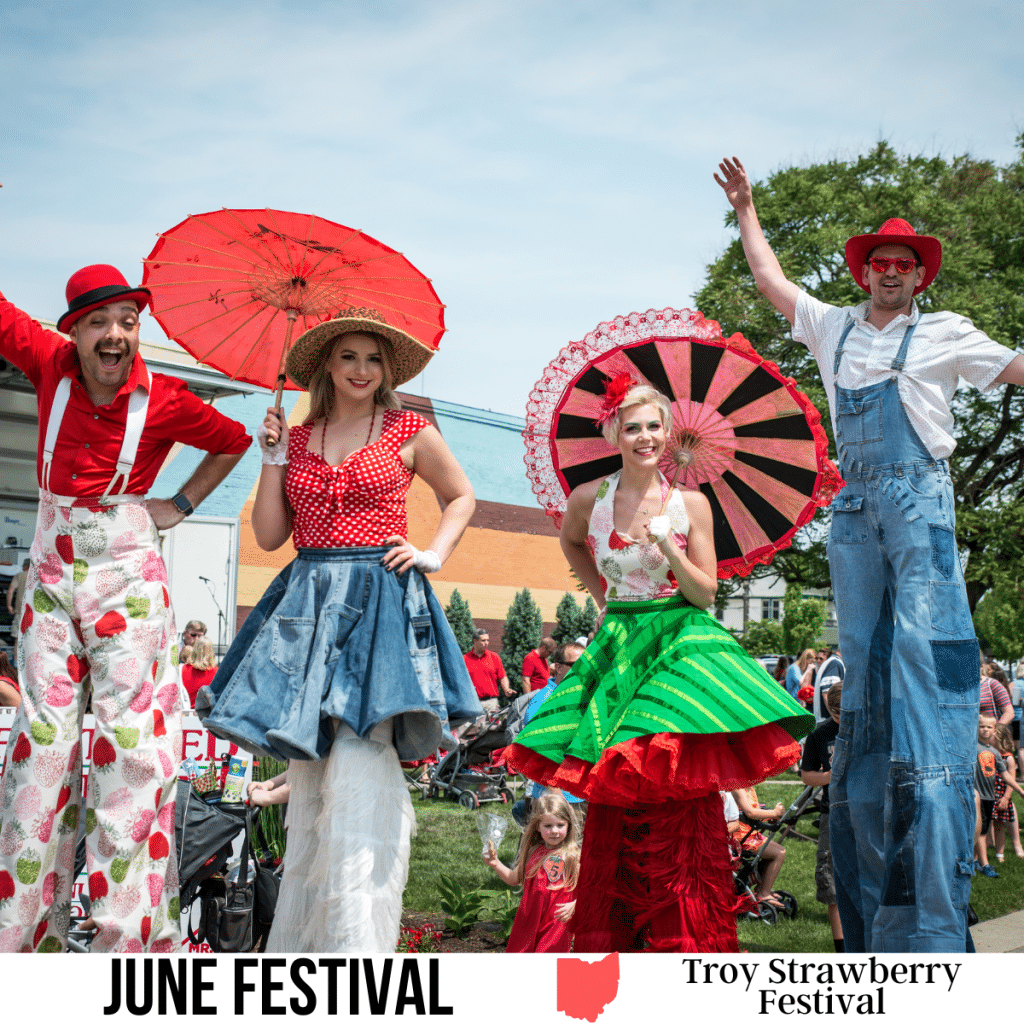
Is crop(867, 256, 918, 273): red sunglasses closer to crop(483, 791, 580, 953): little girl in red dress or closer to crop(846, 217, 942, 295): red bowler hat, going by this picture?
crop(846, 217, 942, 295): red bowler hat

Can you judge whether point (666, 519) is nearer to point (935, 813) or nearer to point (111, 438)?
point (935, 813)

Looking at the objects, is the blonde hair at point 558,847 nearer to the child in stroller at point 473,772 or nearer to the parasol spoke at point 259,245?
the parasol spoke at point 259,245

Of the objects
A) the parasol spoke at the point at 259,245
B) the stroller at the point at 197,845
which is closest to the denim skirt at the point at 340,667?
the parasol spoke at the point at 259,245

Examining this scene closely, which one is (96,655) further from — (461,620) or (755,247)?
(461,620)

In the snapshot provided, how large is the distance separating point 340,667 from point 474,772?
9018 millimetres

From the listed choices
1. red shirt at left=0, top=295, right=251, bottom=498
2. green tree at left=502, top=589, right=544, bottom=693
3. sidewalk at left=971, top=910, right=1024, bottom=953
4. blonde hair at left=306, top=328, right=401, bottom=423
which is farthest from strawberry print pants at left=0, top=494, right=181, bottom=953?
green tree at left=502, top=589, right=544, bottom=693

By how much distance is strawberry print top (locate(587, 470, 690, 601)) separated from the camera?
3539 mm

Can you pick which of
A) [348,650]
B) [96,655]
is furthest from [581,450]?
[96,655]

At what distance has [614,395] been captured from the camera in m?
3.72

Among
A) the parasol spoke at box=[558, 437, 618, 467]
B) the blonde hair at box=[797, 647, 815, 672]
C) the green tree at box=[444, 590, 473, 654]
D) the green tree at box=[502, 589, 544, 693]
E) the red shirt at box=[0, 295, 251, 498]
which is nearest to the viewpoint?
the red shirt at box=[0, 295, 251, 498]

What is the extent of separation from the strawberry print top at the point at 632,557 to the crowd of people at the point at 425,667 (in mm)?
11

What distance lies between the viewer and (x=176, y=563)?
18594 millimetres

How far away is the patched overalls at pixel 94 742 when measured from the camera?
3.26m

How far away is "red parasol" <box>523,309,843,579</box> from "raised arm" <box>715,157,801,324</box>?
208 millimetres
